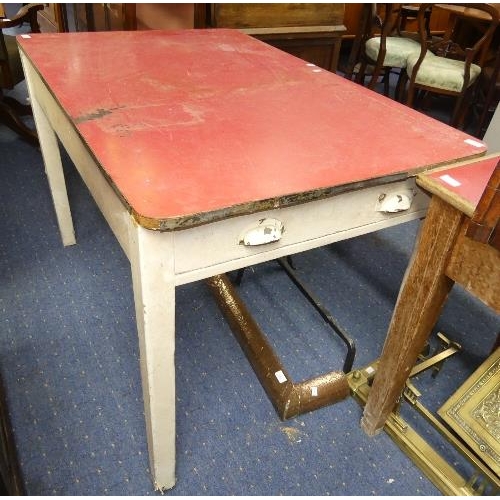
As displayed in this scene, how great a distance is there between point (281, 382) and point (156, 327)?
1.92ft

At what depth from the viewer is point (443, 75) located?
9.20 feet

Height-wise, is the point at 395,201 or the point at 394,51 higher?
the point at 395,201

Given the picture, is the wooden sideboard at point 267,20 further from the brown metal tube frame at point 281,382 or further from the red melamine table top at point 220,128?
the brown metal tube frame at point 281,382

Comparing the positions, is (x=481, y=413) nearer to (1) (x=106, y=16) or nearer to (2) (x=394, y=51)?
(2) (x=394, y=51)

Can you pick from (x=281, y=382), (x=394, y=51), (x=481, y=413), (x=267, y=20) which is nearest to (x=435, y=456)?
(x=481, y=413)

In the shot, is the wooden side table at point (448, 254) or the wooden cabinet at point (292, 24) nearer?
the wooden side table at point (448, 254)

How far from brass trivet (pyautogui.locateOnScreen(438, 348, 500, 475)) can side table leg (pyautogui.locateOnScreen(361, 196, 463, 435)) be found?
0.46ft

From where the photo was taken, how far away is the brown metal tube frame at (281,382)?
124 centimetres

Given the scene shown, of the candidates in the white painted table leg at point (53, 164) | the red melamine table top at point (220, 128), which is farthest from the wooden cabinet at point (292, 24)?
the white painted table leg at point (53, 164)

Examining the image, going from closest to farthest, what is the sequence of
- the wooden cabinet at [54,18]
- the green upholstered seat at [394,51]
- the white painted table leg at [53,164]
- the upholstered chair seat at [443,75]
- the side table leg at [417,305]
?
1. the side table leg at [417,305]
2. the white painted table leg at [53,164]
3. the upholstered chair seat at [443,75]
4. the green upholstered seat at [394,51]
5. the wooden cabinet at [54,18]

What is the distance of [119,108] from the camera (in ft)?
3.26

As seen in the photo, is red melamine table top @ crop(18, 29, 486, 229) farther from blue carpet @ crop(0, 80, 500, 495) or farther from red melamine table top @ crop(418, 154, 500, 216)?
blue carpet @ crop(0, 80, 500, 495)

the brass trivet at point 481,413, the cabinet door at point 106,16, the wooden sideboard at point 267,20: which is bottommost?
the brass trivet at point 481,413

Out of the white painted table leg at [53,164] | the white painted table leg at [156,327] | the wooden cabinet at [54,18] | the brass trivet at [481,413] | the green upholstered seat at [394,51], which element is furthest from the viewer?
the wooden cabinet at [54,18]
